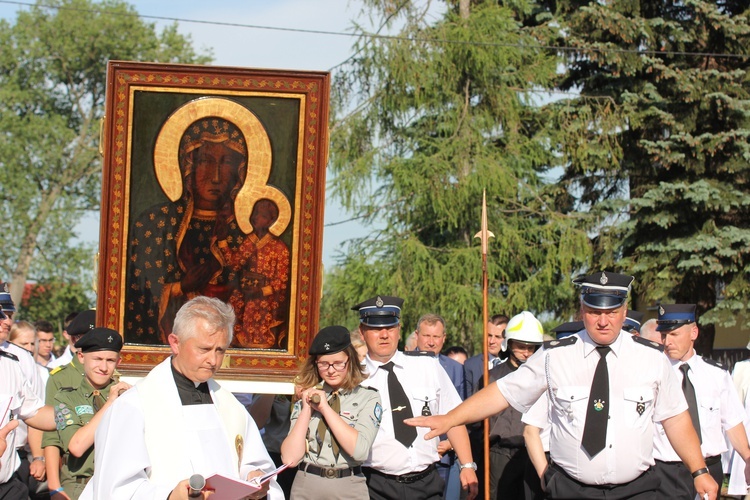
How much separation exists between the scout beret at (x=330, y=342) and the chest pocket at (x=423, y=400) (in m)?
0.87

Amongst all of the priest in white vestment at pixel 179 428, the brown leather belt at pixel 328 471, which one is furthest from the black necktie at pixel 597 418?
the priest in white vestment at pixel 179 428

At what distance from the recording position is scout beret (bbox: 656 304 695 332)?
8.66 meters

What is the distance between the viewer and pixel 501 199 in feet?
69.4

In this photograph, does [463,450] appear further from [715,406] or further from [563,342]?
[715,406]

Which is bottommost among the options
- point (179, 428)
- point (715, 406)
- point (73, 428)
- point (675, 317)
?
point (73, 428)

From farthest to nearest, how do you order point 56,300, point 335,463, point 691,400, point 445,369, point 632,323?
point 56,300
point 445,369
point 632,323
point 691,400
point 335,463

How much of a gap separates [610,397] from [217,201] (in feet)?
12.0

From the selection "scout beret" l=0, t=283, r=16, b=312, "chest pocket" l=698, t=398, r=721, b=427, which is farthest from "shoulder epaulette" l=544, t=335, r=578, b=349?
"scout beret" l=0, t=283, r=16, b=312

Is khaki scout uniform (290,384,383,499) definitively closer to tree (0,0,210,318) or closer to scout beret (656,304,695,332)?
scout beret (656,304,695,332)

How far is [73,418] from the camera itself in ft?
23.5

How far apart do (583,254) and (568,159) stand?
2014mm

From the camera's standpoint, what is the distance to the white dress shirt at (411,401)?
7453 millimetres

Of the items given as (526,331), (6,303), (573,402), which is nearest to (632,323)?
(526,331)

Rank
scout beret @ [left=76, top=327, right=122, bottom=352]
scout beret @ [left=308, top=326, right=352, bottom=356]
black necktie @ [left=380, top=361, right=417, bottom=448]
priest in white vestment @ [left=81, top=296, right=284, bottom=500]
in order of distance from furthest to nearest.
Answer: black necktie @ [left=380, top=361, right=417, bottom=448]
scout beret @ [left=76, top=327, right=122, bottom=352]
scout beret @ [left=308, top=326, right=352, bottom=356]
priest in white vestment @ [left=81, top=296, right=284, bottom=500]
